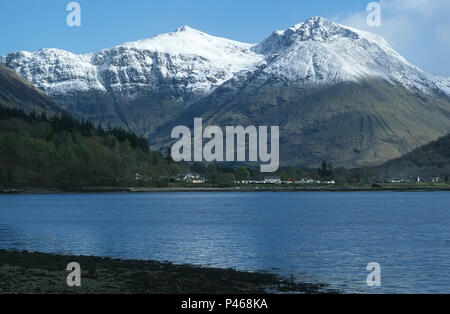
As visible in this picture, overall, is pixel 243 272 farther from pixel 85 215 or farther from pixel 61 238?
pixel 85 215

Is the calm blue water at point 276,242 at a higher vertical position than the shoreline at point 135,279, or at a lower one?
lower

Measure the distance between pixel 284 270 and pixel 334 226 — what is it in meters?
57.2

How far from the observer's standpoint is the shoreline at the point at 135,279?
4681 cm

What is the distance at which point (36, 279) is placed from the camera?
49844mm

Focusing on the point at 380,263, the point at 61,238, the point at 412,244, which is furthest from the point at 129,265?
the point at 412,244

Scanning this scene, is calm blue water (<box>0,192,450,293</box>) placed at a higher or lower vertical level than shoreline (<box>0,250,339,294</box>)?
lower

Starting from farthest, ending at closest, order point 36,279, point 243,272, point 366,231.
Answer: point 366,231 → point 243,272 → point 36,279

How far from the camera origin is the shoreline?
154 feet

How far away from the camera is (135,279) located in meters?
51.8

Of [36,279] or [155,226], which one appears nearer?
[36,279]

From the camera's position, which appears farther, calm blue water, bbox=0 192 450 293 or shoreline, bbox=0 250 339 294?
calm blue water, bbox=0 192 450 293

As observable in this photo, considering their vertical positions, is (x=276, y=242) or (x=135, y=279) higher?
(x=135, y=279)

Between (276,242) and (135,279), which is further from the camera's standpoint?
(276,242)

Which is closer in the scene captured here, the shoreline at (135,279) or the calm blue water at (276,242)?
the shoreline at (135,279)
